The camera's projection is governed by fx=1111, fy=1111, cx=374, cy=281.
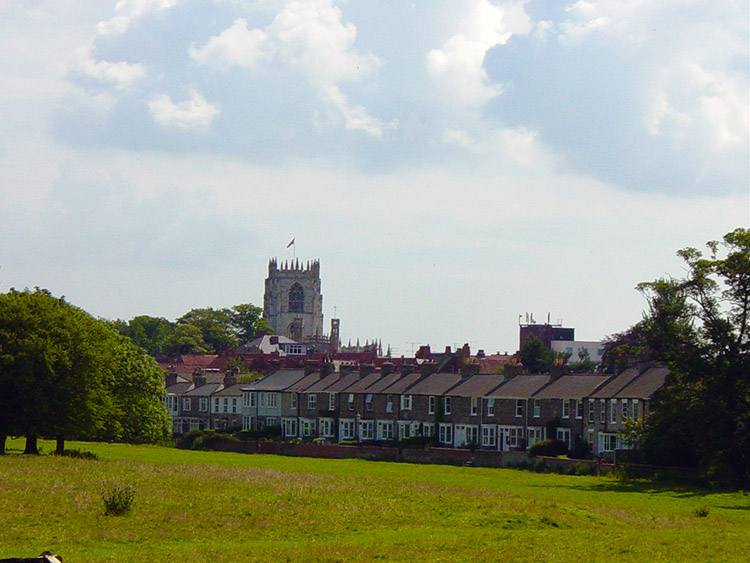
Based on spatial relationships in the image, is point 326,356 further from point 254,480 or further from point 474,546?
point 474,546

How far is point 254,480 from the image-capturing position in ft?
158

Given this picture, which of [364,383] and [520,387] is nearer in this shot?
[520,387]

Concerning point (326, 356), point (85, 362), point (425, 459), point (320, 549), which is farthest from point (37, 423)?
point (326, 356)


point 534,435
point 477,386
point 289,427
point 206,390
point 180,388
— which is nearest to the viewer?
point 534,435

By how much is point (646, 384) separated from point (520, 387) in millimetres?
12905

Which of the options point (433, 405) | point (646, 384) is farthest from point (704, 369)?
point (433, 405)

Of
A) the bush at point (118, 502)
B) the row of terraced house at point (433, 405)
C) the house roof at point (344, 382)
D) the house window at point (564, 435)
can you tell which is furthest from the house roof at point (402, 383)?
the bush at point (118, 502)

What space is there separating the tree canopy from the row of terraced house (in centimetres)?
1087

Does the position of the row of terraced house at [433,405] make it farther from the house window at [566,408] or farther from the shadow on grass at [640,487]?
the shadow on grass at [640,487]

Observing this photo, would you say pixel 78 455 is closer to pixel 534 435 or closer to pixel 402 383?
pixel 534 435

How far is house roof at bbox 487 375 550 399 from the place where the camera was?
8991cm

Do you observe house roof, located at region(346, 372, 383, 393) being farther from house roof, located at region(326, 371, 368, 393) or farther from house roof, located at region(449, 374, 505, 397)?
house roof, located at region(449, 374, 505, 397)

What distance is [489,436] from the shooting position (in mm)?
91625

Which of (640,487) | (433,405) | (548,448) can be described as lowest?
(640,487)
